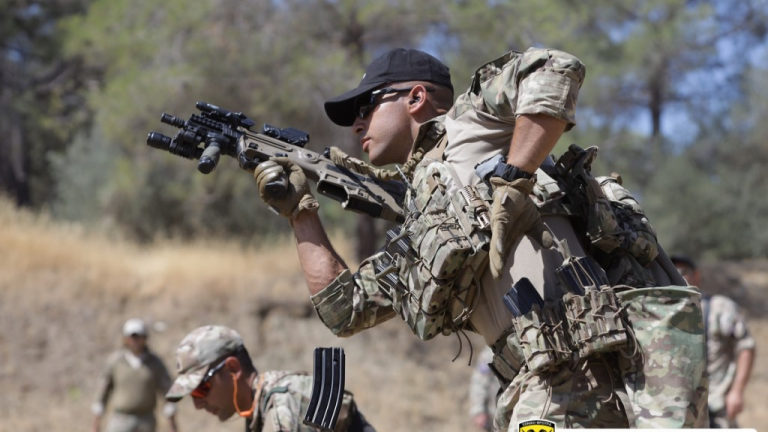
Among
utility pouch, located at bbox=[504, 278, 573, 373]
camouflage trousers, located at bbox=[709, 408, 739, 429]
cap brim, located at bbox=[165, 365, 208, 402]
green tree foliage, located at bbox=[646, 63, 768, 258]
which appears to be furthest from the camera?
green tree foliage, located at bbox=[646, 63, 768, 258]

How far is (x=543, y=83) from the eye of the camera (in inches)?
91.0

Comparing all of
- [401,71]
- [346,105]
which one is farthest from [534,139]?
[346,105]

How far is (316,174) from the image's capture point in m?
3.44

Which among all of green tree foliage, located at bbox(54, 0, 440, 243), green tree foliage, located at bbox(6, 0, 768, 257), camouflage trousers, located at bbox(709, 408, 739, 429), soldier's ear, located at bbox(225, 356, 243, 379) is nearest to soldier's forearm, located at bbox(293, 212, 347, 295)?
soldier's ear, located at bbox(225, 356, 243, 379)

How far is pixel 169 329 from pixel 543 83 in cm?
1078

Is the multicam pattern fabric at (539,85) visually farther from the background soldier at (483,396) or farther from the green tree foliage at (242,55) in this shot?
the green tree foliage at (242,55)

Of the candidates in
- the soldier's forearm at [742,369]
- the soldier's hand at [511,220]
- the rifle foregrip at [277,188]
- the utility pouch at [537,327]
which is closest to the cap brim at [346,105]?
the rifle foregrip at [277,188]

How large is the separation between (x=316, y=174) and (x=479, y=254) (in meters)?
1.11

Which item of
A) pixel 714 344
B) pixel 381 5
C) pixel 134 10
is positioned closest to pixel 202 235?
pixel 134 10

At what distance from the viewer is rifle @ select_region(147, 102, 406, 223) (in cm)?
342

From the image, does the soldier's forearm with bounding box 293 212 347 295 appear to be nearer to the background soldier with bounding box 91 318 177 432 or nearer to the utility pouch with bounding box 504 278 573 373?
the utility pouch with bounding box 504 278 573 373

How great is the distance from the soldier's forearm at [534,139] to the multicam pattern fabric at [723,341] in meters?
4.87

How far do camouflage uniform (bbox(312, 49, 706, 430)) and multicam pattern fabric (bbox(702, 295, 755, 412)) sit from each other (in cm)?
425

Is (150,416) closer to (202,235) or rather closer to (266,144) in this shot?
(266,144)
